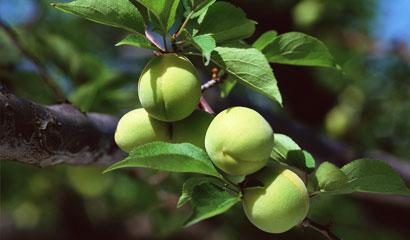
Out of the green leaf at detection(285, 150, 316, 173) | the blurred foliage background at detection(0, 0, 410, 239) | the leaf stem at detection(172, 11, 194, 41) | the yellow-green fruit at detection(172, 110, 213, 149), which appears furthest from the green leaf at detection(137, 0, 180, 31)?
the blurred foliage background at detection(0, 0, 410, 239)

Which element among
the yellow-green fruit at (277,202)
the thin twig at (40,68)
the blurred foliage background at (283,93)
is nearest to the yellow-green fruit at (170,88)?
the yellow-green fruit at (277,202)

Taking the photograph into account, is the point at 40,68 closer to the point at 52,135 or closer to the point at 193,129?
the point at 52,135

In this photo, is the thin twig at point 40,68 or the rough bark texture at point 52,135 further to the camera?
Answer: the thin twig at point 40,68

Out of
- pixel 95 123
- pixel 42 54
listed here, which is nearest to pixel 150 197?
pixel 42 54

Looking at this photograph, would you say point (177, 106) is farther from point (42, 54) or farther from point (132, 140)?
point (42, 54)

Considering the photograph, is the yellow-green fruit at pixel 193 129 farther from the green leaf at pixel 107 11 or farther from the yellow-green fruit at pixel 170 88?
the green leaf at pixel 107 11

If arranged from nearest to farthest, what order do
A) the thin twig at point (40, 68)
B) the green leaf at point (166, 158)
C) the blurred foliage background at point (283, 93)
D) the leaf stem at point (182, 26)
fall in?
the green leaf at point (166, 158), the leaf stem at point (182, 26), the thin twig at point (40, 68), the blurred foliage background at point (283, 93)

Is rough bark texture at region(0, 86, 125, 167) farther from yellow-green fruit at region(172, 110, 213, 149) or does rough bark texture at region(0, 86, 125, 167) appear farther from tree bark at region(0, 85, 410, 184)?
yellow-green fruit at region(172, 110, 213, 149)
